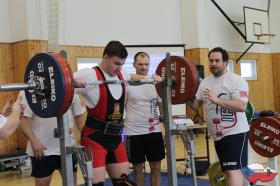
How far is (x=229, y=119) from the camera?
338cm

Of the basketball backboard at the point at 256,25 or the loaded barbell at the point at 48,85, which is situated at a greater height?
the basketball backboard at the point at 256,25

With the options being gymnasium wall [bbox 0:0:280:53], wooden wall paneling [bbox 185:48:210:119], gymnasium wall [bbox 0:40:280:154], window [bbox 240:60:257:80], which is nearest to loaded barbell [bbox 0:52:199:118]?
gymnasium wall [bbox 0:40:280:154]

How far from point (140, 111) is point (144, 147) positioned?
337mm

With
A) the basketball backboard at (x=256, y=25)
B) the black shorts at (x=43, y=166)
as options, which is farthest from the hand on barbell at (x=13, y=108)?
the basketball backboard at (x=256, y=25)

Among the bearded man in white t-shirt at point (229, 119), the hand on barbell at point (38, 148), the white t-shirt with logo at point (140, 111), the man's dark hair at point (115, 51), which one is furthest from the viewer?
the white t-shirt with logo at point (140, 111)

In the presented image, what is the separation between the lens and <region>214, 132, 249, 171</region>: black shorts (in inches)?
131

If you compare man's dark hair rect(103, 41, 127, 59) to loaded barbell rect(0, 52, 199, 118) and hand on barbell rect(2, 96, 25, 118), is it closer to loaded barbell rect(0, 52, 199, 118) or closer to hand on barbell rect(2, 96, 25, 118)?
loaded barbell rect(0, 52, 199, 118)

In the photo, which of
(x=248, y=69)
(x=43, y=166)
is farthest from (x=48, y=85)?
(x=248, y=69)

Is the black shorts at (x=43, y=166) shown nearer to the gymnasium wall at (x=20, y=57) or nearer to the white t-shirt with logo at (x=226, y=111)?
the white t-shirt with logo at (x=226, y=111)

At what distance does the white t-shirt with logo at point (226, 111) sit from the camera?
3.35 metres

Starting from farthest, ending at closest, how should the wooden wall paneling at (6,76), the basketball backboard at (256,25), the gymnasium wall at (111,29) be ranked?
the basketball backboard at (256,25) < the gymnasium wall at (111,29) < the wooden wall paneling at (6,76)

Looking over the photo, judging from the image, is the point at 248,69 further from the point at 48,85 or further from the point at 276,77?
the point at 48,85

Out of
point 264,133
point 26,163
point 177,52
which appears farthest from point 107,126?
point 177,52

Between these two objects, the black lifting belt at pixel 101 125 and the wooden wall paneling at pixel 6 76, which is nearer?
the black lifting belt at pixel 101 125
